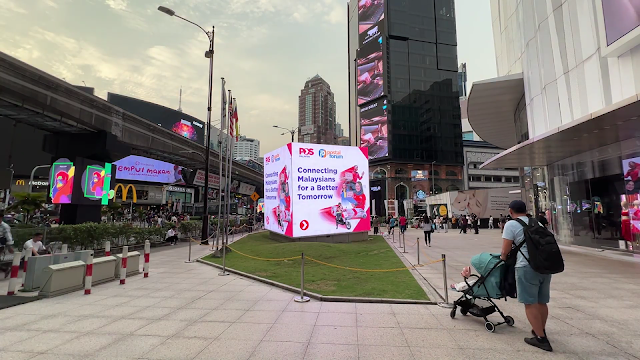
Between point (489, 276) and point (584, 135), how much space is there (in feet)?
39.9

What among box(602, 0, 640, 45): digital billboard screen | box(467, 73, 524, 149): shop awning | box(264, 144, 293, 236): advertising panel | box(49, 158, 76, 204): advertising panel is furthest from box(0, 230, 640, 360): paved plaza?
box(467, 73, 524, 149): shop awning

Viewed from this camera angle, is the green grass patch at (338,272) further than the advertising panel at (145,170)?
No

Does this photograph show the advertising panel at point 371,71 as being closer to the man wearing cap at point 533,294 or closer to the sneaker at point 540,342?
the man wearing cap at point 533,294

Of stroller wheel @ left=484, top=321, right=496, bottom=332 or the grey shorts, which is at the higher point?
the grey shorts

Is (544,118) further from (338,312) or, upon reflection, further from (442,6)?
(442,6)

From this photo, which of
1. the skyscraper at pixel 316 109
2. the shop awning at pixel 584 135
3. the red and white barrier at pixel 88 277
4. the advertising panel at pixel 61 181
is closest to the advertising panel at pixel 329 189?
the shop awning at pixel 584 135

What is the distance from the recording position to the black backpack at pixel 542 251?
4.07 metres

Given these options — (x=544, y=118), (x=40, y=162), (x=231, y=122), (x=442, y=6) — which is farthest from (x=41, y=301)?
(x=442, y=6)

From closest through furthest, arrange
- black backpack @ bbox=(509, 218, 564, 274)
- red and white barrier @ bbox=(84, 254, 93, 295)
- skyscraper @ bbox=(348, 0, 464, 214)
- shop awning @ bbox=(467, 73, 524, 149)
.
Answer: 1. black backpack @ bbox=(509, 218, 564, 274)
2. red and white barrier @ bbox=(84, 254, 93, 295)
3. shop awning @ bbox=(467, 73, 524, 149)
4. skyscraper @ bbox=(348, 0, 464, 214)

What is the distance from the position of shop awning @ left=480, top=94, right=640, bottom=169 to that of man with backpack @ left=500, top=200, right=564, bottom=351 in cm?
765

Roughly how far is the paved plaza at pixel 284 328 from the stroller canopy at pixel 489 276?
2.13ft

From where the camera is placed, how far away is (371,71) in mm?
80312

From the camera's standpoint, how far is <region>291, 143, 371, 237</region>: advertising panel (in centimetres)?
1714

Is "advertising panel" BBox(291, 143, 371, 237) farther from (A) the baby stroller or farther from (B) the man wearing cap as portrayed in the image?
(B) the man wearing cap
